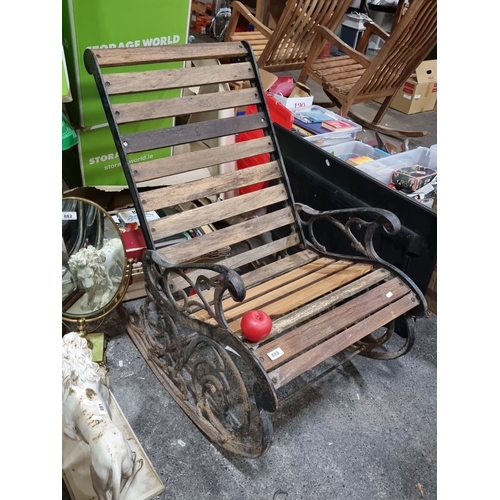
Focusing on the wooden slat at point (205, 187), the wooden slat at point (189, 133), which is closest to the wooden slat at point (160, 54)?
the wooden slat at point (189, 133)

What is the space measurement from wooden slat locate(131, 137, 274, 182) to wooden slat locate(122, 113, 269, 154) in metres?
0.05

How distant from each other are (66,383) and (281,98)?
227cm

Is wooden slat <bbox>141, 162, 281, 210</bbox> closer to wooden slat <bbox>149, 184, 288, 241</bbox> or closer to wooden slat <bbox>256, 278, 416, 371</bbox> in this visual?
wooden slat <bbox>149, 184, 288, 241</bbox>

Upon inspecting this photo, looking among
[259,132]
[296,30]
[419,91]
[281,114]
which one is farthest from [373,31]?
[259,132]

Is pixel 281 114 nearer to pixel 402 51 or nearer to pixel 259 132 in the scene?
pixel 259 132

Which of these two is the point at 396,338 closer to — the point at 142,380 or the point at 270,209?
the point at 270,209

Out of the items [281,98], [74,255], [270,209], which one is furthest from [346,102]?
[74,255]

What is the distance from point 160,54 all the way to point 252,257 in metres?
0.87

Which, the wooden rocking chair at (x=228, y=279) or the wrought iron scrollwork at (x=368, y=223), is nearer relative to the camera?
the wooden rocking chair at (x=228, y=279)

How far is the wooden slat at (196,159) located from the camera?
1.73 metres

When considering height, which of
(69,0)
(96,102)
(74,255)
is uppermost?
(69,0)

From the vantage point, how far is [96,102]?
2.06 metres

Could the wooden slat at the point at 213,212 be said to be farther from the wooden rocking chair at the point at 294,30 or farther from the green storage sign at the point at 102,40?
the wooden rocking chair at the point at 294,30

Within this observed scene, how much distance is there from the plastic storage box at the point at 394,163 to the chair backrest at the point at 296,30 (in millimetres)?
1434
